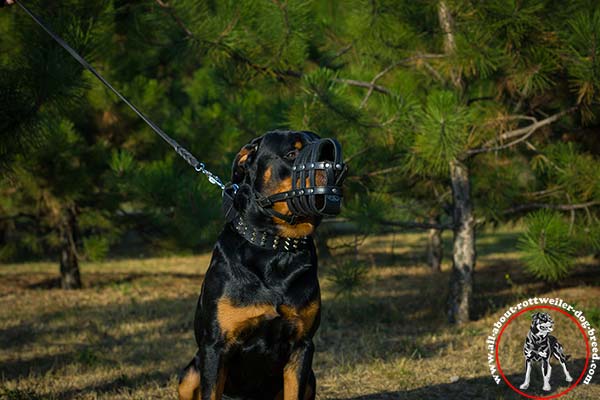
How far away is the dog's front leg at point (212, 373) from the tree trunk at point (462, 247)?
400cm

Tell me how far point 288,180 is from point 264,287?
43cm

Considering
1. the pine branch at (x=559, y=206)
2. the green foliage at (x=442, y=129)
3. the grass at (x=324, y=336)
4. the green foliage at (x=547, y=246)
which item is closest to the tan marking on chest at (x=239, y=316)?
the grass at (x=324, y=336)

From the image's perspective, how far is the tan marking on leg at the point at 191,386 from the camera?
275 centimetres

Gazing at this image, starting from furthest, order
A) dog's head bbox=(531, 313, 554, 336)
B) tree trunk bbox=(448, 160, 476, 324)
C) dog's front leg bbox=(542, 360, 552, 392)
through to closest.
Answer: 1. tree trunk bbox=(448, 160, 476, 324)
2. dog's front leg bbox=(542, 360, 552, 392)
3. dog's head bbox=(531, 313, 554, 336)

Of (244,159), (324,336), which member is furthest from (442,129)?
(244,159)

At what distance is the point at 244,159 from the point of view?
2.80 metres

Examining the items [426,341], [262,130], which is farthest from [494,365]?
[262,130]

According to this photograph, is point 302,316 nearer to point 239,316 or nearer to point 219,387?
point 239,316

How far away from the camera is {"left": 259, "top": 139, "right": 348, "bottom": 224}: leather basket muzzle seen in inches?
93.7

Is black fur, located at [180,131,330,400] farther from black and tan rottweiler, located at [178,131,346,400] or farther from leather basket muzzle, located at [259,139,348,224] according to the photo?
leather basket muzzle, located at [259,139,348,224]

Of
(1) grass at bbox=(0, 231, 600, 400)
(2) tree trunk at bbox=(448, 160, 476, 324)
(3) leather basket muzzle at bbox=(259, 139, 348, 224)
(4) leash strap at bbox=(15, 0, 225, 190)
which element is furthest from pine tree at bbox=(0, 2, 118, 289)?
(2) tree trunk at bbox=(448, 160, 476, 324)

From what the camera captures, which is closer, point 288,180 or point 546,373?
point 288,180

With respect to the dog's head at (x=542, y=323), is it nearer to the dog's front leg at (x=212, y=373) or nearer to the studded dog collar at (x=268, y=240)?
the studded dog collar at (x=268, y=240)

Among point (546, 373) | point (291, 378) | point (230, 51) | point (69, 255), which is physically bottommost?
point (546, 373)
